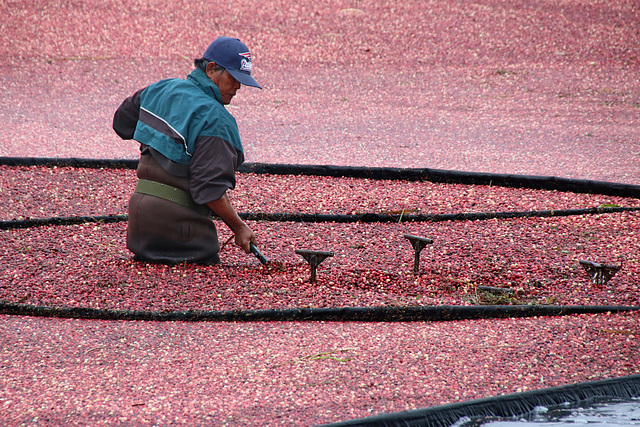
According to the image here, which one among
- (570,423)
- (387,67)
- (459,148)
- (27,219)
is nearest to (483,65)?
(387,67)

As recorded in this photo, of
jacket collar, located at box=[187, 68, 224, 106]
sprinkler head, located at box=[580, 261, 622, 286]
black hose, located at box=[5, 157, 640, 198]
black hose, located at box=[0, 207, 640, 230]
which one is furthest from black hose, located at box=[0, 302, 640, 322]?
black hose, located at box=[5, 157, 640, 198]

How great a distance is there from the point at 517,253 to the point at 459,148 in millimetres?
2632

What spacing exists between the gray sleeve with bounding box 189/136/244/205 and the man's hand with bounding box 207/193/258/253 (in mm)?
63

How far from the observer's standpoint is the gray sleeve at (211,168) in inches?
112

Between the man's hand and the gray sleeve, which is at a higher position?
the gray sleeve

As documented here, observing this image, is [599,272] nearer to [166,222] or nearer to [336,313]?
[336,313]

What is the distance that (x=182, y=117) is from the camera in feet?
9.46

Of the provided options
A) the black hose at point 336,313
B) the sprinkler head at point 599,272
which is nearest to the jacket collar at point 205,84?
the black hose at point 336,313

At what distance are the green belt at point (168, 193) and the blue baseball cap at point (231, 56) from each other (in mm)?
588

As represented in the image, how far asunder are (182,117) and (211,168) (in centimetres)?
27

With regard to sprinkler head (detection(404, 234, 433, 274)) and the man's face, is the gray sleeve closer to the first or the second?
the man's face

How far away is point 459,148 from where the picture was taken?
6.00 metres

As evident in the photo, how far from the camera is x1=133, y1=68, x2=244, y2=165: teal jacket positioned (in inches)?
113

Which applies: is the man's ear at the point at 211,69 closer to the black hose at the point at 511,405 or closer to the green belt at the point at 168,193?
the green belt at the point at 168,193
